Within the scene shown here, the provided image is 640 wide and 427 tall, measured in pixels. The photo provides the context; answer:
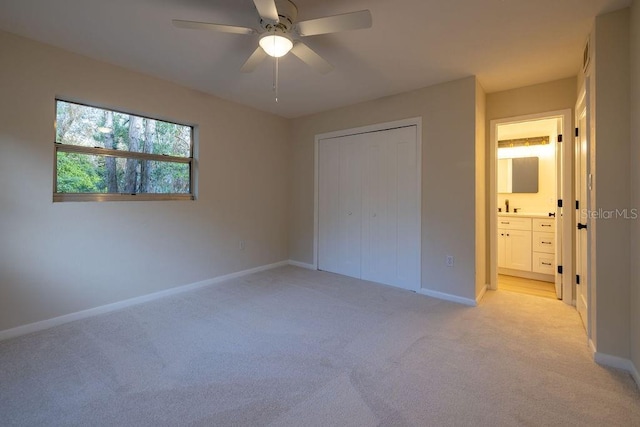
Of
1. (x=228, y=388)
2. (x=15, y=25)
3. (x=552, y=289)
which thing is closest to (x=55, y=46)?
(x=15, y=25)

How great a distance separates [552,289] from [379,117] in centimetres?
317

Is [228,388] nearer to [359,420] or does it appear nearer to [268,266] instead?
[359,420]

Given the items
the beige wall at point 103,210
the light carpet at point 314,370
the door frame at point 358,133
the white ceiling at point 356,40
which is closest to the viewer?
the light carpet at point 314,370

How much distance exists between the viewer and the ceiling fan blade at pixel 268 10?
162 cm

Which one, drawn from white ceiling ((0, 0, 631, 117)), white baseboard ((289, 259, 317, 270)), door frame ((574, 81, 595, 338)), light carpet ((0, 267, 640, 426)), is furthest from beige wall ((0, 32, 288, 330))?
door frame ((574, 81, 595, 338))

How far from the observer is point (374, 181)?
3908 mm

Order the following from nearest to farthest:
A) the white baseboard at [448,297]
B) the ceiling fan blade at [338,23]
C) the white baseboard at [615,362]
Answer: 1. the ceiling fan blade at [338,23]
2. the white baseboard at [615,362]
3. the white baseboard at [448,297]

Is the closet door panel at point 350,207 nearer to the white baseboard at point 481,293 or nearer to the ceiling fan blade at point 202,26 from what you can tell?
the white baseboard at point 481,293

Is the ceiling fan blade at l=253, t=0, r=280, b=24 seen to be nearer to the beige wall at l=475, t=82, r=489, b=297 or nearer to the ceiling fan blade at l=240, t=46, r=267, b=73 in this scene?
the ceiling fan blade at l=240, t=46, r=267, b=73

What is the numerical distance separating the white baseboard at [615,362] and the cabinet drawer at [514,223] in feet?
8.54

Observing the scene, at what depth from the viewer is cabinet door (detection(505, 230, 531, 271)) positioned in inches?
167

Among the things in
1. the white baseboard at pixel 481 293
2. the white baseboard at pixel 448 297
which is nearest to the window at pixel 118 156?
the white baseboard at pixel 448 297

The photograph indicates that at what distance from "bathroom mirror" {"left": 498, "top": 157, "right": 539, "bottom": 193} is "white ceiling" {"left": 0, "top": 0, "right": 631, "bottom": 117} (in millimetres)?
1890

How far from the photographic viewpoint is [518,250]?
432 cm
